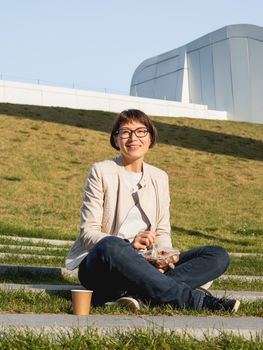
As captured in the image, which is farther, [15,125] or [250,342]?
[15,125]

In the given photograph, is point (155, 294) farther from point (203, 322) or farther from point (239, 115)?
point (239, 115)

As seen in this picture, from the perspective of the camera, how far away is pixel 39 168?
2622 cm

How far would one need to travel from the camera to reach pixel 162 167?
27922 mm

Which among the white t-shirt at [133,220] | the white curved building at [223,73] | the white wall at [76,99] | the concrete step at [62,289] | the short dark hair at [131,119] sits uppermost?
the white curved building at [223,73]

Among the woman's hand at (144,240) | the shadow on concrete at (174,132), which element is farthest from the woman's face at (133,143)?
the shadow on concrete at (174,132)

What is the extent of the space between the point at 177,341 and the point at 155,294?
107 cm

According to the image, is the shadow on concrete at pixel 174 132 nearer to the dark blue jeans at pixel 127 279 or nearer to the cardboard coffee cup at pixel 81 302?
the dark blue jeans at pixel 127 279

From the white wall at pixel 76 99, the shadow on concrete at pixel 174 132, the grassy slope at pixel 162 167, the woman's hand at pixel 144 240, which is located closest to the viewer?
the woman's hand at pixel 144 240

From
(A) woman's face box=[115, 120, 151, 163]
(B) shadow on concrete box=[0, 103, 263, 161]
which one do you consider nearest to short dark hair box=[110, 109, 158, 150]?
(A) woman's face box=[115, 120, 151, 163]

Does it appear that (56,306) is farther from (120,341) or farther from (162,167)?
(162,167)

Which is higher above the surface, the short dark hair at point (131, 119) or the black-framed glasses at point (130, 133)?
the short dark hair at point (131, 119)

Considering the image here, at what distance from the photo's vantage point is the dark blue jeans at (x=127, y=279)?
482 centimetres

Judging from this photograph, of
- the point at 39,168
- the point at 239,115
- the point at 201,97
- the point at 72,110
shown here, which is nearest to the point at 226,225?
the point at 39,168

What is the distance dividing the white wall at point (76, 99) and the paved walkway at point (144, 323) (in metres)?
40.5
